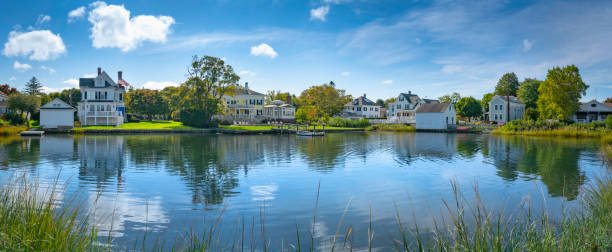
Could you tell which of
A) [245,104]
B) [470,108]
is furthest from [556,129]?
[245,104]

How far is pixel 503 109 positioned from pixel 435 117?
21.6m

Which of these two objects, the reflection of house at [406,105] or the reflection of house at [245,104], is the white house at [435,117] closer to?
the reflection of house at [406,105]

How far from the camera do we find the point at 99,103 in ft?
193

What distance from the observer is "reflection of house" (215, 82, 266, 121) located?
74562 mm

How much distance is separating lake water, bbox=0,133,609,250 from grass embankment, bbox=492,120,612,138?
80.2 feet

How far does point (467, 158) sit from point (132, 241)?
890 inches

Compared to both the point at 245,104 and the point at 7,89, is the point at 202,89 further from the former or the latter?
the point at 7,89

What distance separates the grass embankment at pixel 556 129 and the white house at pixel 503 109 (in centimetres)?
2491

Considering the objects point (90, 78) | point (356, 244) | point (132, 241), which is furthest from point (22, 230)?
point (90, 78)

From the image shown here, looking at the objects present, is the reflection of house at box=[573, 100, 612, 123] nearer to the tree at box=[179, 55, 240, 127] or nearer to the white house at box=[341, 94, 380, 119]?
the white house at box=[341, 94, 380, 119]

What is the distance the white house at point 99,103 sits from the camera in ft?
193

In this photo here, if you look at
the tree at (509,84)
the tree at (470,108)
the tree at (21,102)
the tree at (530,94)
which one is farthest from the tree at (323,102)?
the tree at (21,102)

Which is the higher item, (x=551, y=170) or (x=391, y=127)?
(x=391, y=127)

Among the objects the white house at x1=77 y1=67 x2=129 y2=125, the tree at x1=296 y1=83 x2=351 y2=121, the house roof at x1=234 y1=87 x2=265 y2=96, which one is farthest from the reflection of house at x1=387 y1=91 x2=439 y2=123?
the white house at x1=77 y1=67 x2=129 y2=125
